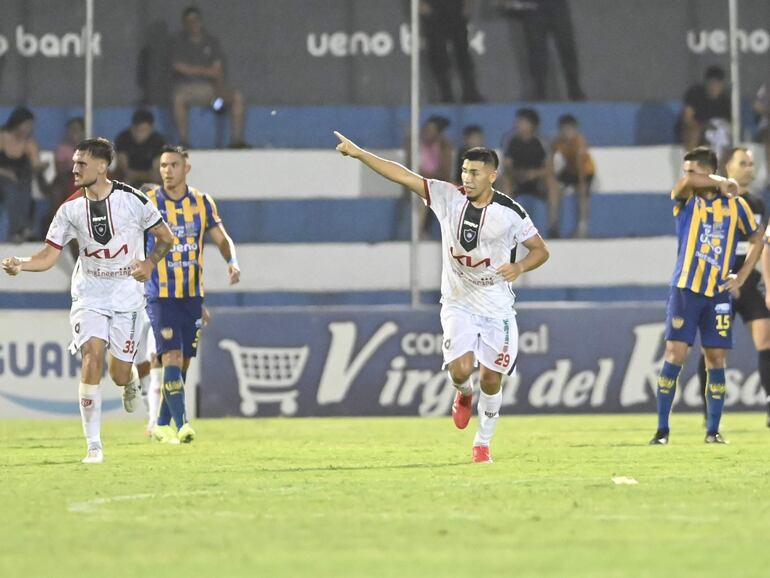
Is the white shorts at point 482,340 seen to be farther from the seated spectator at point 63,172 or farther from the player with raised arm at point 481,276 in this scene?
the seated spectator at point 63,172

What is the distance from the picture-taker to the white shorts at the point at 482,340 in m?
11.1

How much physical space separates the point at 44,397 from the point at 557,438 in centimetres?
580

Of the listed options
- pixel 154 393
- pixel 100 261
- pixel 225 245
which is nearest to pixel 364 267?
pixel 154 393

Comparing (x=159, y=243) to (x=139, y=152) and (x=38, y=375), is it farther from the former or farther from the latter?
(x=139, y=152)

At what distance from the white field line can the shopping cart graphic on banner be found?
8540 millimetres

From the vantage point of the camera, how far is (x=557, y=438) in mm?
14133

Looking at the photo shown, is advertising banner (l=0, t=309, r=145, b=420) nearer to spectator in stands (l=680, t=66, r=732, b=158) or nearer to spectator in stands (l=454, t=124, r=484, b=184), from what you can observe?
spectator in stands (l=454, t=124, r=484, b=184)

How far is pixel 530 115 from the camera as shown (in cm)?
2028

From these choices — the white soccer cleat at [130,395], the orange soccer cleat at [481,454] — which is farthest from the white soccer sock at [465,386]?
the white soccer cleat at [130,395]

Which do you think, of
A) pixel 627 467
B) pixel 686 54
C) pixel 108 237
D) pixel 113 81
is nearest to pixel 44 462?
pixel 108 237

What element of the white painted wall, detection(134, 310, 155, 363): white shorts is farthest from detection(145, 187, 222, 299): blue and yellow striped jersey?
the white painted wall

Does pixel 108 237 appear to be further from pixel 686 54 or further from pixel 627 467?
pixel 686 54

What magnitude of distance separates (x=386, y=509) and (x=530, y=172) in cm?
1201

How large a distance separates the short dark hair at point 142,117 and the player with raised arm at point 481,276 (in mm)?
9351
